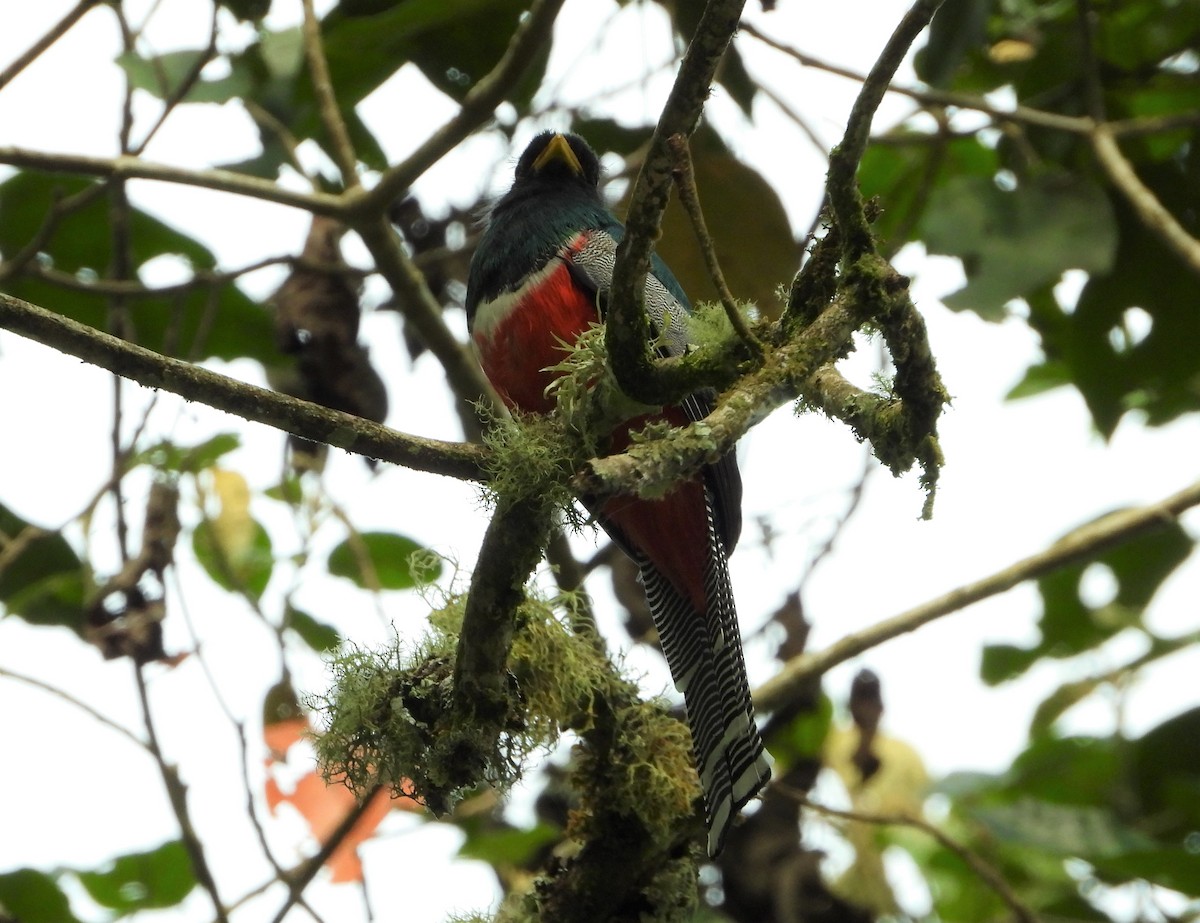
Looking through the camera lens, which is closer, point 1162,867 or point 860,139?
point 860,139

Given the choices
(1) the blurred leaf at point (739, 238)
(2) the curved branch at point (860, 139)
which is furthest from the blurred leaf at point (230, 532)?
(2) the curved branch at point (860, 139)

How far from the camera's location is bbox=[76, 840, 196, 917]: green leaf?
4109 millimetres

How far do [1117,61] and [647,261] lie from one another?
300 cm

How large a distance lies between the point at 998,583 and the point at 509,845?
5.26 ft

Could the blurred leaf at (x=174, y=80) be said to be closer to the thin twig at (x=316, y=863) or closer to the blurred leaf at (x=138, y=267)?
the blurred leaf at (x=138, y=267)

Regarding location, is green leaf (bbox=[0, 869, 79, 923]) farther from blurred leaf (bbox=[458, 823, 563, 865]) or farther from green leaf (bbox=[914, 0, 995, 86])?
green leaf (bbox=[914, 0, 995, 86])

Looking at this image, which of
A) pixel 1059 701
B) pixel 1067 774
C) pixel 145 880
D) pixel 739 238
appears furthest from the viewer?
pixel 1059 701

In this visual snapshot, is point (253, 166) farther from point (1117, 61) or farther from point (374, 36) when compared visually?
point (1117, 61)

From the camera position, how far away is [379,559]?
427 cm

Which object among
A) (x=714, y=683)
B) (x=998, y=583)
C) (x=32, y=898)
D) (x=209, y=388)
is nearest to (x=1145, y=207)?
(x=998, y=583)

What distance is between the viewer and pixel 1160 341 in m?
3.78

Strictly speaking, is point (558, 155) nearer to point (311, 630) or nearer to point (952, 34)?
point (952, 34)

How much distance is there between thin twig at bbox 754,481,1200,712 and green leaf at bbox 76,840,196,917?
1967 millimetres

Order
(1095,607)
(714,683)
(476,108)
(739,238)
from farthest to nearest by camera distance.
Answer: (1095,607) < (739,238) < (714,683) < (476,108)
